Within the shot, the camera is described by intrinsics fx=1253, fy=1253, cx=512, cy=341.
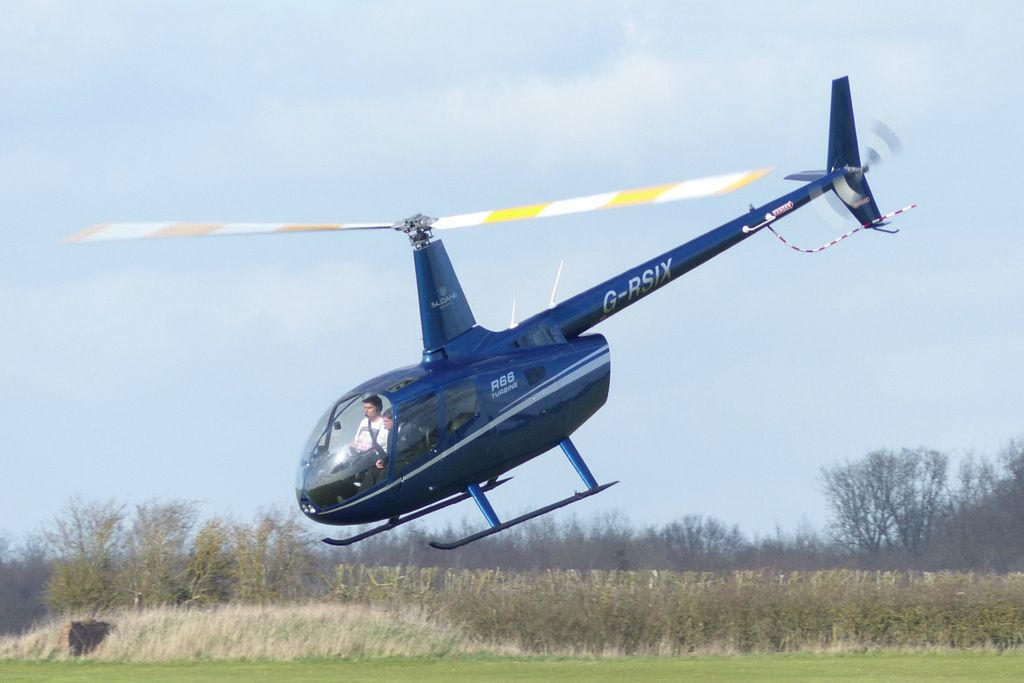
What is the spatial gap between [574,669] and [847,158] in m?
11.8

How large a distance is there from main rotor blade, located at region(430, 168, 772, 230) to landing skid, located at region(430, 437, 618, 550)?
2817 millimetres

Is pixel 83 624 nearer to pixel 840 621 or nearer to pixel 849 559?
pixel 840 621

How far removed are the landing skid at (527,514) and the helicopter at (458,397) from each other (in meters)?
0.02

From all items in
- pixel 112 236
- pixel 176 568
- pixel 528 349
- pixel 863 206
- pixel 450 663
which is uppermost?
pixel 863 206

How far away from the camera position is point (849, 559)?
36.0 meters

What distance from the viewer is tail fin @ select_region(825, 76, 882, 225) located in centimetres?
1972

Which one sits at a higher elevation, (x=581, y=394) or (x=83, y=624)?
(x=581, y=394)

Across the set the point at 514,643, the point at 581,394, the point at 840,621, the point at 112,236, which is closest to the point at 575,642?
the point at 514,643

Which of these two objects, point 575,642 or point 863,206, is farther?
point 575,642

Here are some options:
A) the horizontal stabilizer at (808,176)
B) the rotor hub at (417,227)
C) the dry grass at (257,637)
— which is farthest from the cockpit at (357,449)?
the dry grass at (257,637)

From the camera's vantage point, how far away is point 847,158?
791 inches

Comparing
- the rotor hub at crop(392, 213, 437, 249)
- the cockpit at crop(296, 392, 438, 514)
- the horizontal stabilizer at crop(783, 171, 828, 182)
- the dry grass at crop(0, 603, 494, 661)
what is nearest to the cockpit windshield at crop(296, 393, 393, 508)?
the cockpit at crop(296, 392, 438, 514)

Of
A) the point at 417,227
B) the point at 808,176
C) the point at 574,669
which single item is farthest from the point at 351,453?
the point at 574,669

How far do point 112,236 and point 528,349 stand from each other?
4.76m
